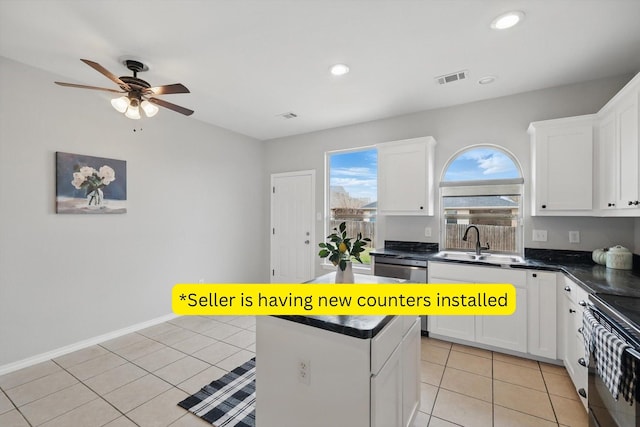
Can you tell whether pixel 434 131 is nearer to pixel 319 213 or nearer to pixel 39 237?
pixel 319 213

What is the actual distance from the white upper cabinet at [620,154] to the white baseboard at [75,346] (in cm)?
495

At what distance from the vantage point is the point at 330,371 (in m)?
1.29

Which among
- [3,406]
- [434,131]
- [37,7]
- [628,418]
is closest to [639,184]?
[628,418]

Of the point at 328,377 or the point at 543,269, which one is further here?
the point at 543,269

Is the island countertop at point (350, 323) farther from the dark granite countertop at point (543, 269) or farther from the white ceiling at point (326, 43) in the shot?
the white ceiling at point (326, 43)

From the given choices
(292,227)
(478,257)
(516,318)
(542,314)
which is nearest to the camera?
(542,314)

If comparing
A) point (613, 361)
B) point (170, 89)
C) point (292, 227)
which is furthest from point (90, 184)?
point (613, 361)

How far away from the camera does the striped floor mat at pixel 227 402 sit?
2.00 meters

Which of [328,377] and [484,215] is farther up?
[484,215]

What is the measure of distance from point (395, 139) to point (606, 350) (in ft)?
10.3

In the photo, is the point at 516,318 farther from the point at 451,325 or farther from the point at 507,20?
the point at 507,20

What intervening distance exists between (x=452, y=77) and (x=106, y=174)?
3.86 meters

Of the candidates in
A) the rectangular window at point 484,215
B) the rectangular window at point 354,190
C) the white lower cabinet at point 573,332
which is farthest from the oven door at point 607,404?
the rectangular window at point 354,190

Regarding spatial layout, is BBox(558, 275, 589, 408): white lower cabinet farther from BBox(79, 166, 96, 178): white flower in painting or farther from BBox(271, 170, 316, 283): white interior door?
BBox(79, 166, 96, 178): white flower in painting
